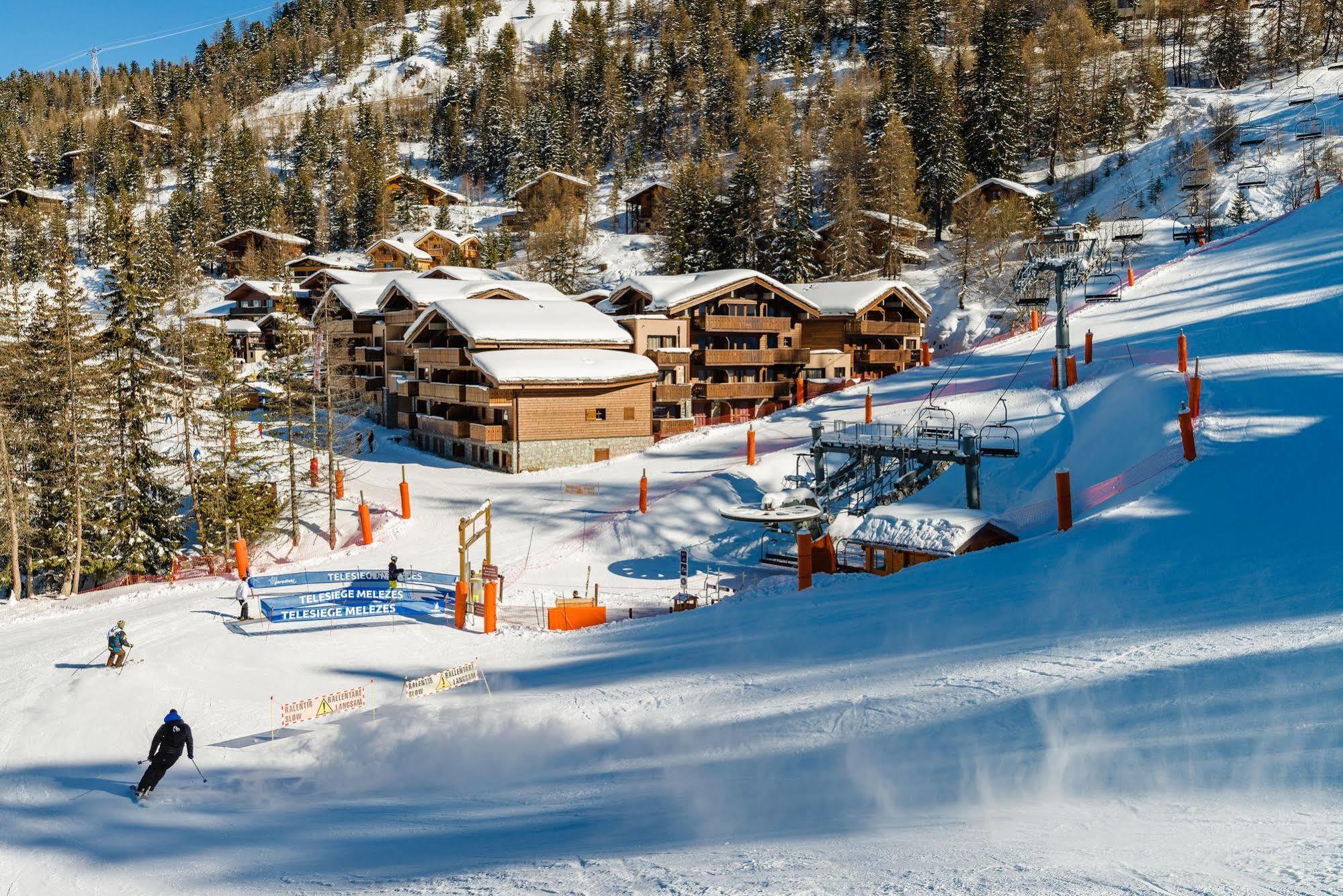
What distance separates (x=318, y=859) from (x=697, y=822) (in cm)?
378

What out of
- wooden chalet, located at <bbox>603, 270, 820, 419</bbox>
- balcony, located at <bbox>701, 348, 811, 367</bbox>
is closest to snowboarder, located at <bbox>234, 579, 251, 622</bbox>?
wooden chalet, located at <bbox>603, 270, 820, 419</bbox>

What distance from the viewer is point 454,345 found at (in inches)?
1752

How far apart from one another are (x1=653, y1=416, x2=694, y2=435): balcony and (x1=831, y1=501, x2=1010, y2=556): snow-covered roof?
75.3 ft

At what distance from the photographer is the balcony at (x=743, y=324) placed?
157ft

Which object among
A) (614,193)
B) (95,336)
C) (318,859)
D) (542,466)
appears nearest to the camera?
(318,859)

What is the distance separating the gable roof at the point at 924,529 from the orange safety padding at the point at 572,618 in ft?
20.9

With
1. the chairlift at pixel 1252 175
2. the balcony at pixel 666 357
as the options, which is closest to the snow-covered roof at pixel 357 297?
the balcony at pixel 666 357

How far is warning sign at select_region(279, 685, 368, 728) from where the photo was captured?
13.4 meters

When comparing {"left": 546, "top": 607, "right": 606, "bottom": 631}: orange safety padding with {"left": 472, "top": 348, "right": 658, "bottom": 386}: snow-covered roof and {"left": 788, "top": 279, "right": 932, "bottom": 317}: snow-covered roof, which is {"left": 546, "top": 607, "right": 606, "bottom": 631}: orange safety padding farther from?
{"left": 788, "top": 279, "right": 932, "bottom": 317}: snow-covered roof

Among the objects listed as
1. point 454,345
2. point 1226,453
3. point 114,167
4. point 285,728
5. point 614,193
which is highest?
point 114,167

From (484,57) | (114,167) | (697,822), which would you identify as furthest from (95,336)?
(484,57)

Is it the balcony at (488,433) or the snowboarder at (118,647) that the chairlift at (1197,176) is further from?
the snowboarder at (118,647)

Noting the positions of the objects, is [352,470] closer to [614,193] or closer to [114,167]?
[614,193]

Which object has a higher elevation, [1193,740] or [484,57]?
[484,57]
